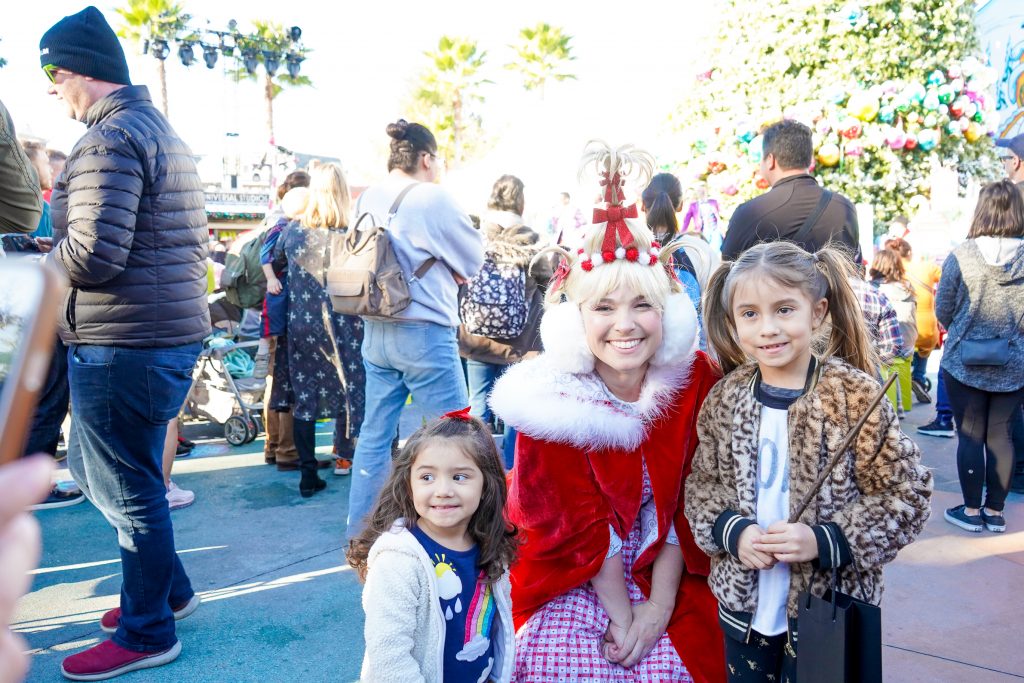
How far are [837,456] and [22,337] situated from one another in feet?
5.42

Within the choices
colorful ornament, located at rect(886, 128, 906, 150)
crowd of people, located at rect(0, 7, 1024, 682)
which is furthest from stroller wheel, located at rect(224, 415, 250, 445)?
colorful ornament, located at rect(886, 128, 906, 150)

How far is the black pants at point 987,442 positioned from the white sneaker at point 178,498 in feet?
14.6

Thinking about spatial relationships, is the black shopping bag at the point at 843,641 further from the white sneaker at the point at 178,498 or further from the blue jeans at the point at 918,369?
the blue jeans at the point at 918,369

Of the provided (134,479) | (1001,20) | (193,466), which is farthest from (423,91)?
(134,479)

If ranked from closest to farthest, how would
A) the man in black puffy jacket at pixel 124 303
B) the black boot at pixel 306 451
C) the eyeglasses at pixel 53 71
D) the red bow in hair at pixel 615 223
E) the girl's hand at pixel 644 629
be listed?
the girl's hand at pixel 644 629, the red bow in hair at pixel 615 223, the man in black puffy jacket at pixel 124 303, the eyeglasses at pixel 53 71, the black boot at pixel 306 451

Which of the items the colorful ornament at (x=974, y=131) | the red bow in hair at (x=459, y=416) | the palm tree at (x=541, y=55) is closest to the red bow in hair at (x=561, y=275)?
the red bow in hair at (x=459, y=416)

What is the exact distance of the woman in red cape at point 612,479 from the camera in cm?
199

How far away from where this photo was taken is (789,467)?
1.87m

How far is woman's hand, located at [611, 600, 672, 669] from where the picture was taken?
6.43ft

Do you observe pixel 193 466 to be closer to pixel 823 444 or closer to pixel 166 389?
pixel 166 389

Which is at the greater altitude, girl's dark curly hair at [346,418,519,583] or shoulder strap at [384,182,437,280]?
shoulder strap at [384,182,437,280]

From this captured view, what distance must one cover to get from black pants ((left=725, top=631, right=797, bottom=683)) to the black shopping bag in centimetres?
19

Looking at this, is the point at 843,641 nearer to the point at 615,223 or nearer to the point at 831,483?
the point at 831,483

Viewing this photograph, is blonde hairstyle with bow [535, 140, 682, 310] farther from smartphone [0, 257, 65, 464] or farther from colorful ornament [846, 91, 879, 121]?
colorful ornament [846, 91, 879, 121]
